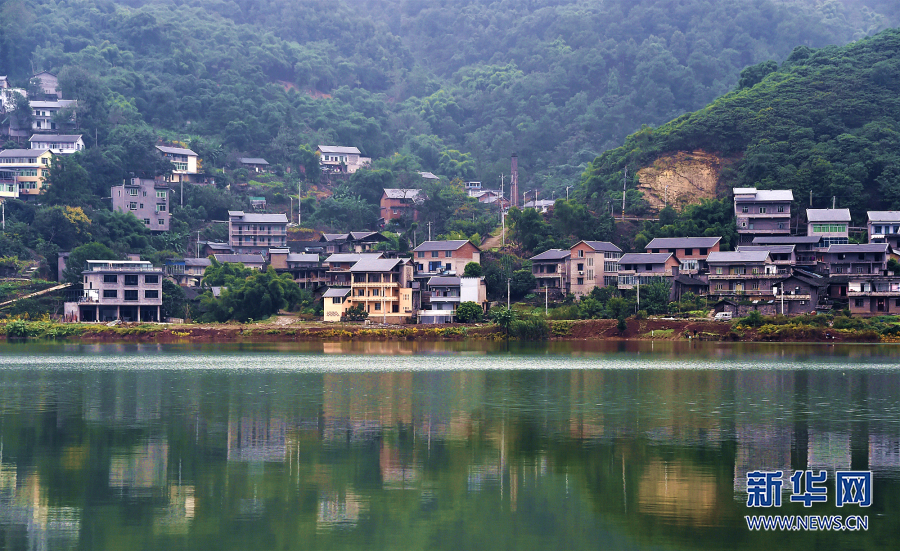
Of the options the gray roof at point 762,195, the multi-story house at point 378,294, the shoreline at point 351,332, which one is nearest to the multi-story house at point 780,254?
the gray roof at point 762,195

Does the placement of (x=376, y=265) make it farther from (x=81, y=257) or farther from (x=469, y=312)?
(x=81, y=257)

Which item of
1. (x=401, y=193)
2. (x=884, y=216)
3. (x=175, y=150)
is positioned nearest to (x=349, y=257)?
(x=401, y=193)

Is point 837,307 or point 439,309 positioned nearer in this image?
point 837,307

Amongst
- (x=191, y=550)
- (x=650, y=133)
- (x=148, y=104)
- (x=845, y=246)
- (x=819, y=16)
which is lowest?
(x=191, y=550)

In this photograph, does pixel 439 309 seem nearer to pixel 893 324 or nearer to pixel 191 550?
pixel 893 324

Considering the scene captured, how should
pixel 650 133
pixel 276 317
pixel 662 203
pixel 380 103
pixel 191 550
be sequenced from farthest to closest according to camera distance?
pixel 380 103 < pixel 650 133 < pixel 662 203 < pixel 276 317 < pixel 191 550

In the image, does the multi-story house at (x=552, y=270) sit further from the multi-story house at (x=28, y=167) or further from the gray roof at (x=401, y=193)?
the multi-story house at (x=28, y=167)

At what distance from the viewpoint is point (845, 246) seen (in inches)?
2633

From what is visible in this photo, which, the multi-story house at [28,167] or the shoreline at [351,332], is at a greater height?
the multi-story house at [28,167]

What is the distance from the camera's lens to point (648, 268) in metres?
70.6

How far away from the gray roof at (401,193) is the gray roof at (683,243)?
3428 centimetres

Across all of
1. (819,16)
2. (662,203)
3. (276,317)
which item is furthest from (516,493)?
(819,16)

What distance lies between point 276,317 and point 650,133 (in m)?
44.5

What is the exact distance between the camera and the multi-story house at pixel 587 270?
7188cm
